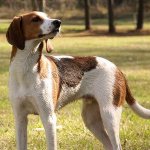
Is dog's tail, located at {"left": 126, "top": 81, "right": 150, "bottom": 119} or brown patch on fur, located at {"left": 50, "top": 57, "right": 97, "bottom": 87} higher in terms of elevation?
brown patch on fur, located at {"left": 50, "top": 57, "right": 97, "bottom": 87}

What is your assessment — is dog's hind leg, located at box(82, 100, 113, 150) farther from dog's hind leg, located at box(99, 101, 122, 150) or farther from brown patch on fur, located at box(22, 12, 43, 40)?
brown patch on fur, located at box(22, 12, 43, 40)

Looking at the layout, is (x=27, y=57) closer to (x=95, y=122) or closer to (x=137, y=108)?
(x=95, y=122)

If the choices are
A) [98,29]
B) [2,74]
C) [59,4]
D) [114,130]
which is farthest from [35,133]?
[59,4]

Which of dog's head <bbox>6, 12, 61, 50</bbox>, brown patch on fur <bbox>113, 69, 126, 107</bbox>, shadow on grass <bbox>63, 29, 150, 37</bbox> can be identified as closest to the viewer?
dog's head <bbox>6, 12, 61, 50</bbox>

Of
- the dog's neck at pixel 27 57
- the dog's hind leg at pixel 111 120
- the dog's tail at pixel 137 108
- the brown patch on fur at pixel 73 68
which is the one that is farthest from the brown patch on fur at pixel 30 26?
the dog's tail at pixel 137 108

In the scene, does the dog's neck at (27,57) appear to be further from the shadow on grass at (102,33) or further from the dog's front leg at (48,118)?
the shadow on grass at (102,33)

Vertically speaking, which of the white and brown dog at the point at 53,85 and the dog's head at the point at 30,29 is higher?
the dog's head at the point at 30,29

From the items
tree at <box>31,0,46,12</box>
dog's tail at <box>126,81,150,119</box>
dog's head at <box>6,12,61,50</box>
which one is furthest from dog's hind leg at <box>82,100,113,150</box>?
tree at <box>31,0,46,12</box>

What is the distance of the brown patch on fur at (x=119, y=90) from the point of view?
262 inches

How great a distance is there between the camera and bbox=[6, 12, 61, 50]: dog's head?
19.4 ft

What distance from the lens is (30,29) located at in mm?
6027

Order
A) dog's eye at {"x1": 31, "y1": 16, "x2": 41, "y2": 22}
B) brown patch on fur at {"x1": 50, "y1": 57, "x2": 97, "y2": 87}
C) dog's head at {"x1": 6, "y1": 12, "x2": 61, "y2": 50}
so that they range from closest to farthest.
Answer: dog's head at {"x1": 6, "y1": 12, "x2": 61, "y2": 50} → dog's eye at {"x1": 31, "y1": 16, "x2": 41, "y2": 22} → brown patch on fur at {"x1": 50, "y1": 57, "x2": 97, "y2": 87}

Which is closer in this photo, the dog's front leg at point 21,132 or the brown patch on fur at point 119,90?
the dog's front leg at point 21,132

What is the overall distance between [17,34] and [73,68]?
0.91 meters
